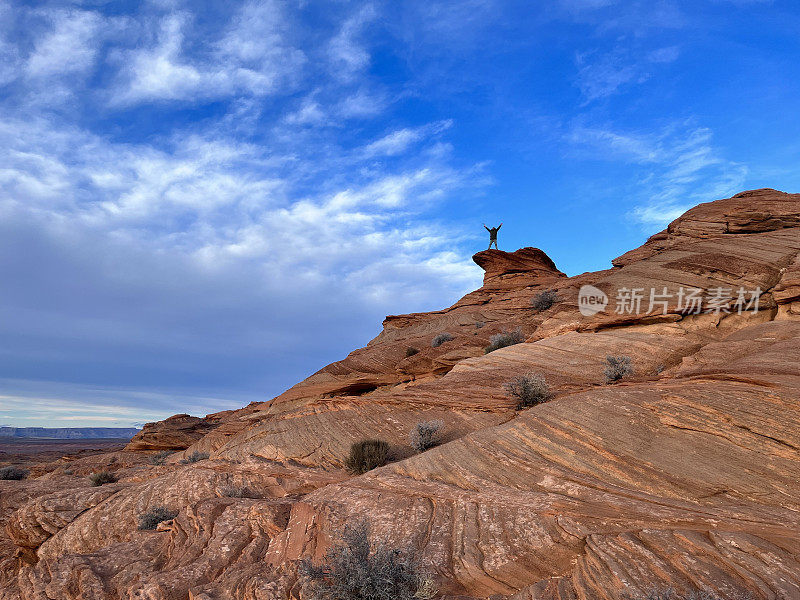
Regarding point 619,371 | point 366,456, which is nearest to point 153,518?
point 366,456

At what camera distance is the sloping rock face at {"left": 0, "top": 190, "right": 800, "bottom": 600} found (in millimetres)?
6512

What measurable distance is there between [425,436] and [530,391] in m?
3.39

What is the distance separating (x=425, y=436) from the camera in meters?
13.9

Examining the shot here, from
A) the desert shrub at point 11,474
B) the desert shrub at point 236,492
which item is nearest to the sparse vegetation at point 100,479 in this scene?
the desert shrub at point 236,492

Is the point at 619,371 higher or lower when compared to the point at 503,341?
lower

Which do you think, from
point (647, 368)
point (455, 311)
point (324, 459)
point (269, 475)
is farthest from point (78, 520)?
point (455, 311)

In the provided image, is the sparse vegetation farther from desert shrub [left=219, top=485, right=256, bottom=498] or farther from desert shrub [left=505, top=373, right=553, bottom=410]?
desert shrub [left=505, top=373, right=553, bottom=410]

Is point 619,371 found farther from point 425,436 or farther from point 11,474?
point 11,474

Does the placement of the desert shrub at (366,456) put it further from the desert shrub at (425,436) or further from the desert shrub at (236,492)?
the desert shrub at (236,492)

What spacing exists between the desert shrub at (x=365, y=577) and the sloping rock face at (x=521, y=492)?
1.32 feet

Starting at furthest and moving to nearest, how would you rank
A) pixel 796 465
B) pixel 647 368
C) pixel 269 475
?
pixel 647 368, pixel 269 475, pixel 796 465

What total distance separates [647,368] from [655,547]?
1213cm

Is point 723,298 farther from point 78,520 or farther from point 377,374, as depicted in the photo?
point 78,520

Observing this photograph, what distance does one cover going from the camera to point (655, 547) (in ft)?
20.4
